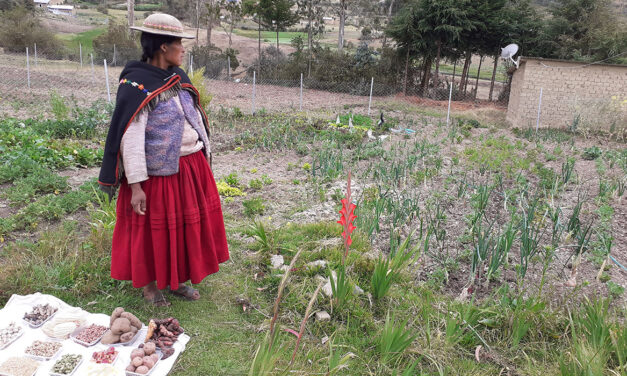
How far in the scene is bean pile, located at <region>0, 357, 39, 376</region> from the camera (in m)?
2.06

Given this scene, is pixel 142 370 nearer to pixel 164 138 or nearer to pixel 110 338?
pixel 110 338

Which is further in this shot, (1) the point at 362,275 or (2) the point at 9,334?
(1) the point at 362,275

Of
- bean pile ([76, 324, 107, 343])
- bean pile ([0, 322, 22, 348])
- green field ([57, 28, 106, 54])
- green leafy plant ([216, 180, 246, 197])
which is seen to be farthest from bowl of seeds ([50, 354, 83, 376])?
green field ([57, 28, 106, 54])

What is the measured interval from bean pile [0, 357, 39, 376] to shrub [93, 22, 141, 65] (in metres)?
20.7

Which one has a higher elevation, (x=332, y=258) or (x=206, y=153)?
(x=206, y=153)

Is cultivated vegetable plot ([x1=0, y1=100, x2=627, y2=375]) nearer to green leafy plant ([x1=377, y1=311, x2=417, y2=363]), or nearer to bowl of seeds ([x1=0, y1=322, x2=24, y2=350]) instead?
green leafy plant ([x1=377, y1=311, x2=417, y2=363])

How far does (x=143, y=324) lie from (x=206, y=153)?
1.18 metres

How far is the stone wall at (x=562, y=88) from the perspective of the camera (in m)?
12.1

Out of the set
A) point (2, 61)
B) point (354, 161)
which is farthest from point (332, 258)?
point (2, 61)

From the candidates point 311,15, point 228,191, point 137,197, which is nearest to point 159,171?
point 137,197

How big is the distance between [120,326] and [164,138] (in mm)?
1110

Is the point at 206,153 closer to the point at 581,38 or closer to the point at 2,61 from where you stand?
the point at 581,38

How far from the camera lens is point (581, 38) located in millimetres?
16406

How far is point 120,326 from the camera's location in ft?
7.66
